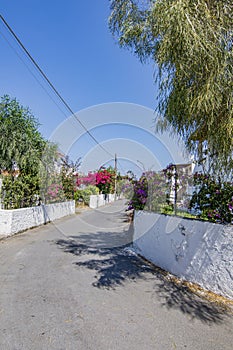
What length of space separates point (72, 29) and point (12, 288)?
10164mm

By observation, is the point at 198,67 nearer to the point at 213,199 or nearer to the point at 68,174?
the point at 213,199

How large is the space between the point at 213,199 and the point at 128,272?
241 cm

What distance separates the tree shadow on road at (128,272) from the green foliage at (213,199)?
1379 mm

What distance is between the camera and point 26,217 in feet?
32.4

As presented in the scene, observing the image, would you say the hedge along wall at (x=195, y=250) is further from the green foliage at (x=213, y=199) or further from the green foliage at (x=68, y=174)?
the green foliage at (x=68, y=174)

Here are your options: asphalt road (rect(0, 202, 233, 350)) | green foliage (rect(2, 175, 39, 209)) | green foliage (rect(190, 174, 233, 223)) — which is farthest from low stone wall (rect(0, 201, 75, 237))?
green foliage (rect(190, 174, 233, 223))

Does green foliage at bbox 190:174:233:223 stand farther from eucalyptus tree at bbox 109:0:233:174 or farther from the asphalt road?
the asphalt road

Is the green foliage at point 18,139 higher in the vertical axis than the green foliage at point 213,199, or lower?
higher

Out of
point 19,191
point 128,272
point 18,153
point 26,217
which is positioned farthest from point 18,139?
point 128,272

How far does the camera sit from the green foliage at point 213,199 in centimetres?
406

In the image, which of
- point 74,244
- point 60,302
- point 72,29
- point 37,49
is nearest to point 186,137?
point 60,302

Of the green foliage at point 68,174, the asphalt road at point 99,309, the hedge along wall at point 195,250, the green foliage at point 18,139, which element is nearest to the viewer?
the asphalt road at point 99,309

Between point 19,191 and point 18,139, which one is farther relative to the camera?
point 18,139

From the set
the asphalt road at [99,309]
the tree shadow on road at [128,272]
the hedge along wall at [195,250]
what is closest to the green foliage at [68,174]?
the tree shadow on road at [128,272]
